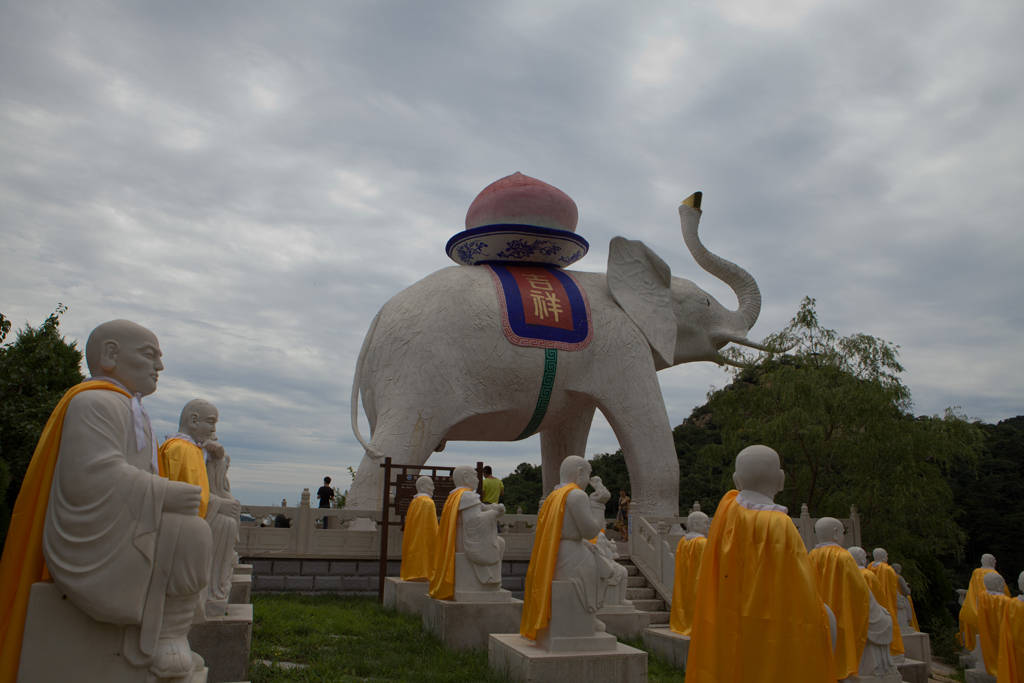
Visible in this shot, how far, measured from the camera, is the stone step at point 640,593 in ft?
33.2

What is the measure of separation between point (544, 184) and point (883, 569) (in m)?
7.48

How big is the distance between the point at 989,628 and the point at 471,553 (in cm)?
562

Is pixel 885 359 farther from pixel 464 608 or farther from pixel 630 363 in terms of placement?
pixel 464 608

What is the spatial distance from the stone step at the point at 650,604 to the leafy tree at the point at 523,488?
13109 mm

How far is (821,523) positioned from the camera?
238 inches

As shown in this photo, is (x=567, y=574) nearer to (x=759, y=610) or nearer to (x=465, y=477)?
(x=759, y=610)

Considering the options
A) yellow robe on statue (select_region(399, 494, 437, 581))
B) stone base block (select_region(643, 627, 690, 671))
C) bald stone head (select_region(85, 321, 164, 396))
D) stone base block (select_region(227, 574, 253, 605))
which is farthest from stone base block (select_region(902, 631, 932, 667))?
bald stone head (select_region(85, 321, 164, 396))

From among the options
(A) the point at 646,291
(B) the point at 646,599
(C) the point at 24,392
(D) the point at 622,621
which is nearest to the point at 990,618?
(D) the point at 622,621

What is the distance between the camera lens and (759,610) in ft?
12.1

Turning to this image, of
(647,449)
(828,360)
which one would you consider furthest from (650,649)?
(828,360)

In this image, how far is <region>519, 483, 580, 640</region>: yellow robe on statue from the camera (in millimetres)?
5293

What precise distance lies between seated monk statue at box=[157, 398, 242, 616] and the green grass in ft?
2.58

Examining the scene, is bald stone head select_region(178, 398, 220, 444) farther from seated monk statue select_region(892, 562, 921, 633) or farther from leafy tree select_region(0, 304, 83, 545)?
seated monk statue select_region(892, 562, 921, 633)

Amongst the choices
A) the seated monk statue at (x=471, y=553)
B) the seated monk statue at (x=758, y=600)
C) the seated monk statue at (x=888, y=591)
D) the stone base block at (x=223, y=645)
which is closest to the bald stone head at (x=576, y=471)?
the seated monk statue at (x=758, y=600)
